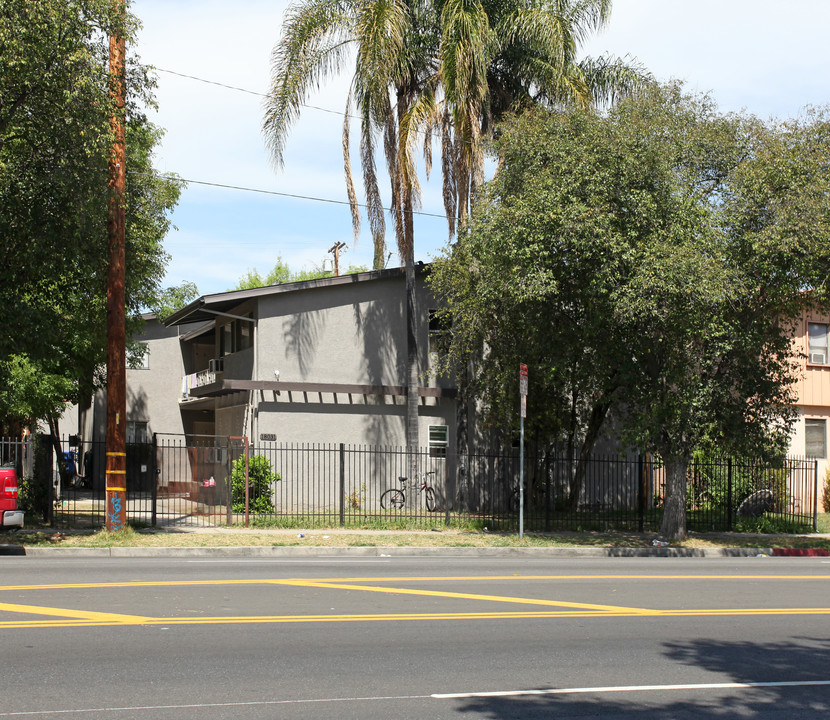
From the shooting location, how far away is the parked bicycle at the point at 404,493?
25.5 meters

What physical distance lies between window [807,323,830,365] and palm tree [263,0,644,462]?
33.6 feet

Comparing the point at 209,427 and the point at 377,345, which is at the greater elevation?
the point at 377,345

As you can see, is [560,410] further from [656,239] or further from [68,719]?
[68,719]

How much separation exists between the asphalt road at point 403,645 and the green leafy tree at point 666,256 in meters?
5.67

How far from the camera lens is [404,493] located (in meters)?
26.1

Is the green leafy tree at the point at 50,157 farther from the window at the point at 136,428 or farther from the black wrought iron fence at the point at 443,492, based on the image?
the window at the point at 136,428

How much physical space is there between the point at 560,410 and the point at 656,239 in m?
8.94

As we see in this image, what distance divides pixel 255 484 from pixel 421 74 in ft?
41.7

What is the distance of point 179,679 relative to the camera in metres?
6.82

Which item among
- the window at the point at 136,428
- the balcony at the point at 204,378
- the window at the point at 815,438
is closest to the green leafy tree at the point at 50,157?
the balcony at the point at 204,378

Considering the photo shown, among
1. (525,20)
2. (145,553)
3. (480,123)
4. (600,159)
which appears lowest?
(145,553)

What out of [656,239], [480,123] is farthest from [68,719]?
[480,123]

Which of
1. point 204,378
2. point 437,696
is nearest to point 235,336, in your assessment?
point 204,378

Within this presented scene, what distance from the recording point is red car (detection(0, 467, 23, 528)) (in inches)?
626
